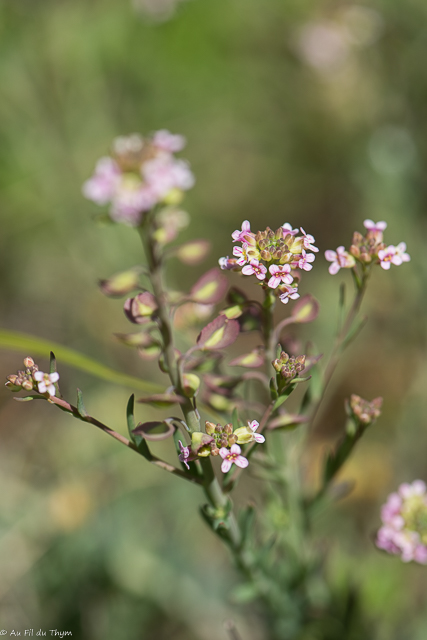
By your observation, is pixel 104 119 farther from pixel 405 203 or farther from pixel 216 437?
pixel 216 437

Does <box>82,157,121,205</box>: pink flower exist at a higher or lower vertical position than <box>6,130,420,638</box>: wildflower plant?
higher

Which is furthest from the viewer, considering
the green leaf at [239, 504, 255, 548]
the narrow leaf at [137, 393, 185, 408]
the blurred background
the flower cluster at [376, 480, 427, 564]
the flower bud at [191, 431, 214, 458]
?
the blurred background

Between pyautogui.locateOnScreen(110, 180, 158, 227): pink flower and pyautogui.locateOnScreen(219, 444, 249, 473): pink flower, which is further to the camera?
pyautogui.locateOnScreen(110, 180, 158, 227): pink flower

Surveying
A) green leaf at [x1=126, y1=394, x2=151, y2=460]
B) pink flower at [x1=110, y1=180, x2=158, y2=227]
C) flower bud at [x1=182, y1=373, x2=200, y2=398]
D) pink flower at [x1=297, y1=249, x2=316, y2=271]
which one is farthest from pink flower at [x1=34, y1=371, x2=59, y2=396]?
pink flower at [x1=297, y1=249, x2=316, y2=271]

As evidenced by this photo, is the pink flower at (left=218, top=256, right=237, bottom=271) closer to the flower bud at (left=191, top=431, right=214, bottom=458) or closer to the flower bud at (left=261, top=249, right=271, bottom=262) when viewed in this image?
the flower bud at (left=261, top=249, right=271, bottom=262)

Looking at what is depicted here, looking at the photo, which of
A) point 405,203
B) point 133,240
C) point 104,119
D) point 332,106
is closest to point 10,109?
point 104,119

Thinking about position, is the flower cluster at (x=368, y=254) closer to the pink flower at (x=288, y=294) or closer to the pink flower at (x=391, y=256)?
the pink flower at (x=391, y=256)

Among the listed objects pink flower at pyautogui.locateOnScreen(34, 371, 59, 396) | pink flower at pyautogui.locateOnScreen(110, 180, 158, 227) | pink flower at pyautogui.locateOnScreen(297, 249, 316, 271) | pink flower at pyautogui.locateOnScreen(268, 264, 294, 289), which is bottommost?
pink flower at pyautogui.locateOnScreen(34, 371, 59, 396)

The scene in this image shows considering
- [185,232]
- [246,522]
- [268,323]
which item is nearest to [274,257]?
[268,323]

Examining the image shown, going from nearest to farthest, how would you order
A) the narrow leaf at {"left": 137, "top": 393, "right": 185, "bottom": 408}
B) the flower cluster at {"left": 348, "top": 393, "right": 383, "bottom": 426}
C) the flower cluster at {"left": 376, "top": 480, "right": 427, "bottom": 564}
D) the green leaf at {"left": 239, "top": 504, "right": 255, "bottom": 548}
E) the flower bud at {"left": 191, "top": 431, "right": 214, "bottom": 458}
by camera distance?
the flower bud at {"left": 191, "top": 431, "right": 214, "bottom": 458}, the narrow leaf at {"left": 137, "top": 393, "right": 185, "bottom": 408}, the flower cluster at {"left": 348, "top": 393, "right": 383, "bottom": 426}, the green leaf at {"left": 239, "top": 504, "right": 255, "bottom": 548}, the flower cluster at {"left": 376, "top": 480, "right": 427, "bottom": 564}
